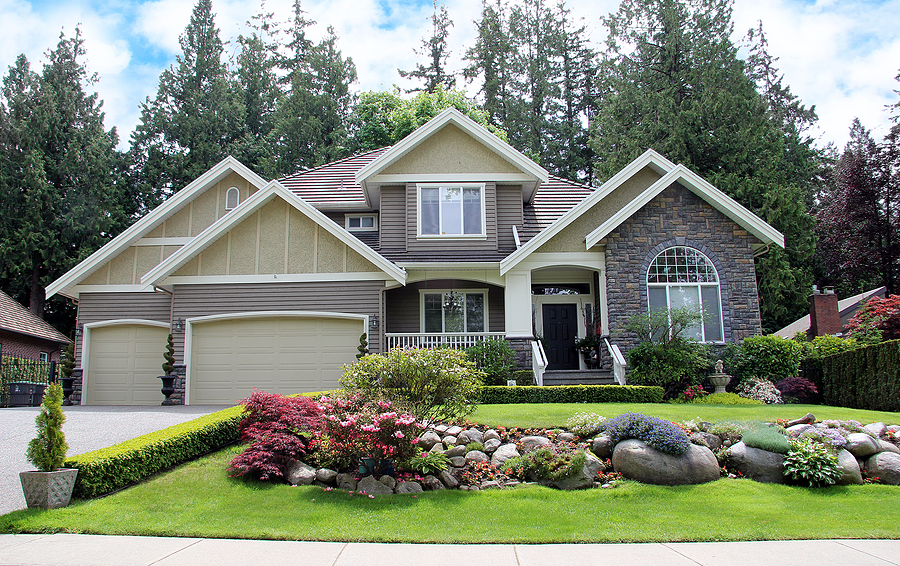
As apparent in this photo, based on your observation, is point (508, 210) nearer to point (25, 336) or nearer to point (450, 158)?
point (450, 158)

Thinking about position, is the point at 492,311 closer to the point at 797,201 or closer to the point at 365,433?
the point at 365,433

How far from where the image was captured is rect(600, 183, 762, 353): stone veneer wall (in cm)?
1520

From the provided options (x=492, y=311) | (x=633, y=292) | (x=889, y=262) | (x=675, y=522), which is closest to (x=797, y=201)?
(x=889, y=262)

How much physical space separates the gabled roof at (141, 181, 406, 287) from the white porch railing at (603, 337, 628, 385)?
533 cm

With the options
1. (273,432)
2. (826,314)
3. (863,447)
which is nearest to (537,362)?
(863,447)

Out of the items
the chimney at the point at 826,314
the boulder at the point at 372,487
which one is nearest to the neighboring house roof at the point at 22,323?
the boulder at the point at 372,487

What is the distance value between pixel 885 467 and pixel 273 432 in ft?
27.0

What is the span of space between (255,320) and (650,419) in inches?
406

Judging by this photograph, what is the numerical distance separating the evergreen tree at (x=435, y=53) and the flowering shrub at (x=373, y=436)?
3264 cm

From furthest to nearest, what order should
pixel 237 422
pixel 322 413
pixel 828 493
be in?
pixel 237 422, pixel 322 413, pixel 828 493

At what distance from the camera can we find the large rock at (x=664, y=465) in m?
7.79

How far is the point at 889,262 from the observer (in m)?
26.3

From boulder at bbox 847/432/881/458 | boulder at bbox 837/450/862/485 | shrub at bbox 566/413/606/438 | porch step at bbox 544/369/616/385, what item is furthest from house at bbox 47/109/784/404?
boulder at bbox 837/450/862/485

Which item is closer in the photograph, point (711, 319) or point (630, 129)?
point (711, 319)
